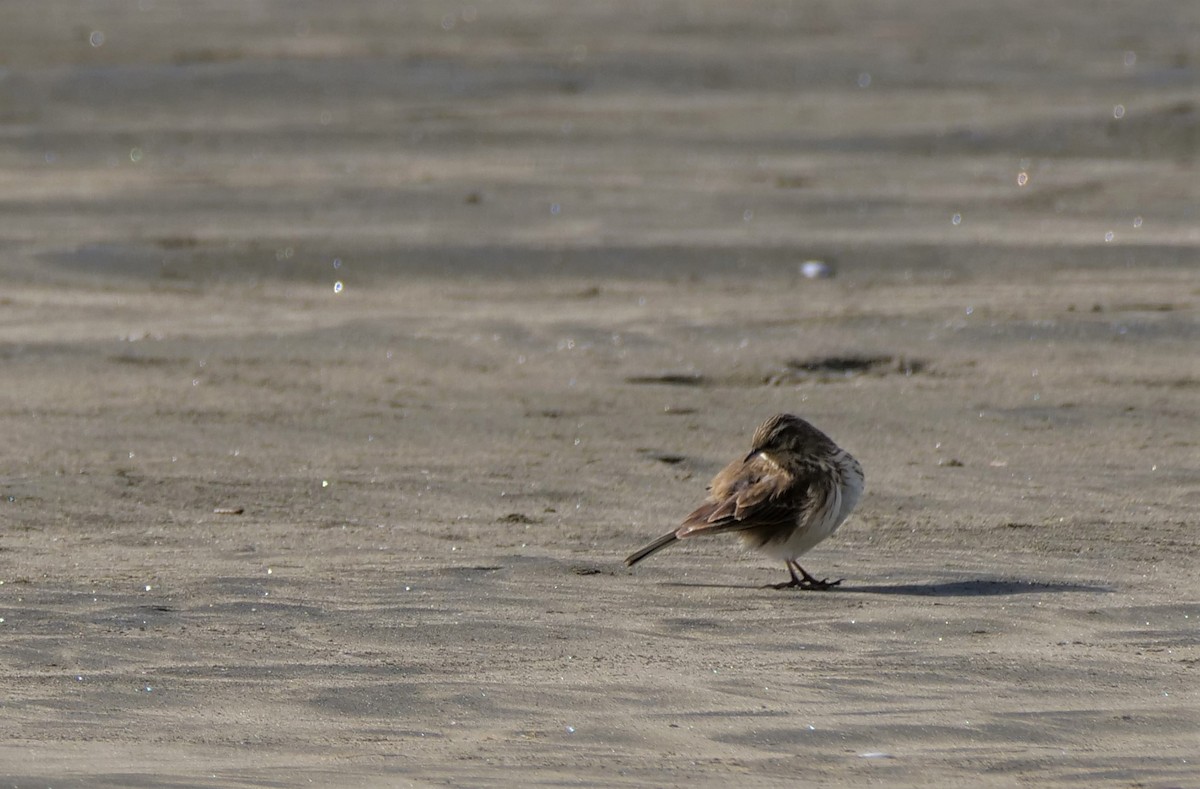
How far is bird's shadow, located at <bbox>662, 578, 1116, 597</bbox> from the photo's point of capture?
18.5 feet

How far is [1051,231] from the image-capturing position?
11.4 m

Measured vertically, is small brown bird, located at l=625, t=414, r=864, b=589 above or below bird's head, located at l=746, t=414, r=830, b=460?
below

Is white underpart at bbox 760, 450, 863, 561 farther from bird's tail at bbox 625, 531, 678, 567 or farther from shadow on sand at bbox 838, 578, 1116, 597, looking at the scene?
bird's tail at bbox 625, 531, 678, 567

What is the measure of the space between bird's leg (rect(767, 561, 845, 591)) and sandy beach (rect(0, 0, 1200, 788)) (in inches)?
2.1

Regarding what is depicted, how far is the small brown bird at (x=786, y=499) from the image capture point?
5777 mm

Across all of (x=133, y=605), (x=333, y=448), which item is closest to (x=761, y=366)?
(x=333, y=448)

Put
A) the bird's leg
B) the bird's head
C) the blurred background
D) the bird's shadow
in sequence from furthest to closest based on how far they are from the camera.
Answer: the blurred background
the bird's head
the bird's leg
the bird's shadow

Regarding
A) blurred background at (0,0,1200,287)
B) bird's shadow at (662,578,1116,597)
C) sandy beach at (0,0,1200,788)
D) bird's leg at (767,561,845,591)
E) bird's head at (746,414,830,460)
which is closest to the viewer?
sandy beach at (0,0,1200,788)

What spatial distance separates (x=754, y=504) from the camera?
5.83 m

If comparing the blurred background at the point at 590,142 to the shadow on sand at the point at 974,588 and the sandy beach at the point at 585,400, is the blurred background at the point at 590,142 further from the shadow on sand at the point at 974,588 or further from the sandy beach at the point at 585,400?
the shadow on sand at the point at 974,588

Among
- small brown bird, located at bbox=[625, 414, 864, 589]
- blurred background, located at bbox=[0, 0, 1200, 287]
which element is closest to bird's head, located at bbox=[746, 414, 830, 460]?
small brown bird, located at bbox=[625, 414, 864, 589]

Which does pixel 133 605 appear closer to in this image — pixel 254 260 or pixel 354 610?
pixel 354 610

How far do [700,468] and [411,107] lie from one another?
8.27 m

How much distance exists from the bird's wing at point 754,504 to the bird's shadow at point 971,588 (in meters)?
0.20
